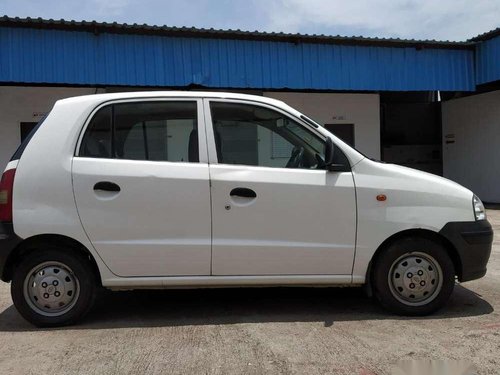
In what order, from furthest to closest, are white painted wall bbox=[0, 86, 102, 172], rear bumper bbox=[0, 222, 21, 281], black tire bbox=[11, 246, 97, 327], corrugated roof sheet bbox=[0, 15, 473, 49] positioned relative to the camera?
white painted wall bbox=[0, 86, 102, 172] → corrugated roof sheet bbox=[0, 15, 473, 49] → black tire bbox=[11, 246, 97, 327] → rear bumper bbox=[0, 222, 21, 281]

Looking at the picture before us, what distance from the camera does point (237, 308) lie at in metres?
4.89

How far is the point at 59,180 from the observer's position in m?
4.20

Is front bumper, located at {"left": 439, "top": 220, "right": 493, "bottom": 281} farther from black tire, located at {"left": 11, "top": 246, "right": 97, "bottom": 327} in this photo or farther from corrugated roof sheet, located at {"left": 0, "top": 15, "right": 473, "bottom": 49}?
corrugated roof sheet, located at {"left": 0, "top": 15, "right": 473, "bottom": 49}

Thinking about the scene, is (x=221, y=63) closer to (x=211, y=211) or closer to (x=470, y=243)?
(x=211, y=211)

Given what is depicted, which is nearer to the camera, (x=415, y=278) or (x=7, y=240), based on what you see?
(x=7, y=240)

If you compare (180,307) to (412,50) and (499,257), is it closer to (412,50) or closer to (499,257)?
(499,257)

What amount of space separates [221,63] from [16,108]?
5.51 metres

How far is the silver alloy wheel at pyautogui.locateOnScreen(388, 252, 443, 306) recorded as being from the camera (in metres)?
4.45

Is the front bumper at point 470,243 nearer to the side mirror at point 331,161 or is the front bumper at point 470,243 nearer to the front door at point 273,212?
the front door at point 273,212

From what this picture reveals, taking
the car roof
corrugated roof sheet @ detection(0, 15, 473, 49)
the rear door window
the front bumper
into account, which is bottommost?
the front bumper

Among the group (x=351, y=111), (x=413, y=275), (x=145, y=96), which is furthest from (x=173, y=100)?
(x=351, y=111)

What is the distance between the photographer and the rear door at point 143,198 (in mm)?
4215

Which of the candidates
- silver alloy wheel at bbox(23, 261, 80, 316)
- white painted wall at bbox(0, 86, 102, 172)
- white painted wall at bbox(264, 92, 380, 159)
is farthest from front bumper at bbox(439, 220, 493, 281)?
white painted wall at bbox(0, 86, 102, 172)

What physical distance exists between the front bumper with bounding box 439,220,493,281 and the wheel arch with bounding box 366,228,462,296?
5 cm
